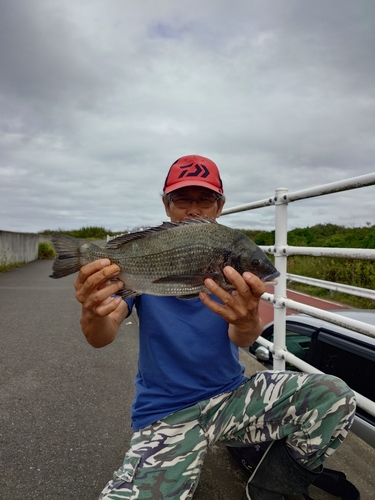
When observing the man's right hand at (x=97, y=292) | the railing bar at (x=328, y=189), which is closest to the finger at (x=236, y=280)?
the man's right hand at (x=97, y=292)

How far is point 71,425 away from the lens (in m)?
3.19

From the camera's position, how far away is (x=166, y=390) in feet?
8.29

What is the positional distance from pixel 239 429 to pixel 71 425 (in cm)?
157

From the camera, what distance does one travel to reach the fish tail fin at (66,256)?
2410mm

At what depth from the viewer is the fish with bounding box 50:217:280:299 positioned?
2.30m

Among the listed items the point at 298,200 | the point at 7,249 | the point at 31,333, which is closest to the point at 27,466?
the point at 298,200

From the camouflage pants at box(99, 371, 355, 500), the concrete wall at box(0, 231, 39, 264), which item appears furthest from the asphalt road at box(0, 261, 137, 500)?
the concrete wall at box(0, 231, 39, 264)

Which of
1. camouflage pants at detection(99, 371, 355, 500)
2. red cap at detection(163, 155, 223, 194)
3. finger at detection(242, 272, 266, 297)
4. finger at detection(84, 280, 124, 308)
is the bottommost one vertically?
camouflage pants at detection(99, 371, 355, 500)

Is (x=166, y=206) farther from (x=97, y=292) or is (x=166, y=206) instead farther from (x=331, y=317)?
(x=331, y=317)

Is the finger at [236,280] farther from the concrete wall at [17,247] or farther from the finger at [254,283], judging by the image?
the concrete wall at [17,247]

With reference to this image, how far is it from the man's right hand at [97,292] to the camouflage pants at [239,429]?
2.52 ft

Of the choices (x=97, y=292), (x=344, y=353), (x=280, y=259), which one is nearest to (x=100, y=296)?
(x=97, y=292)

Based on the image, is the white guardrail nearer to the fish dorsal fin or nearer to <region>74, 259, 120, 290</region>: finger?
the fish dorsal fin

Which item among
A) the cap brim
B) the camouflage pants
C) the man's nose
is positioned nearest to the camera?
the camouflage pants
